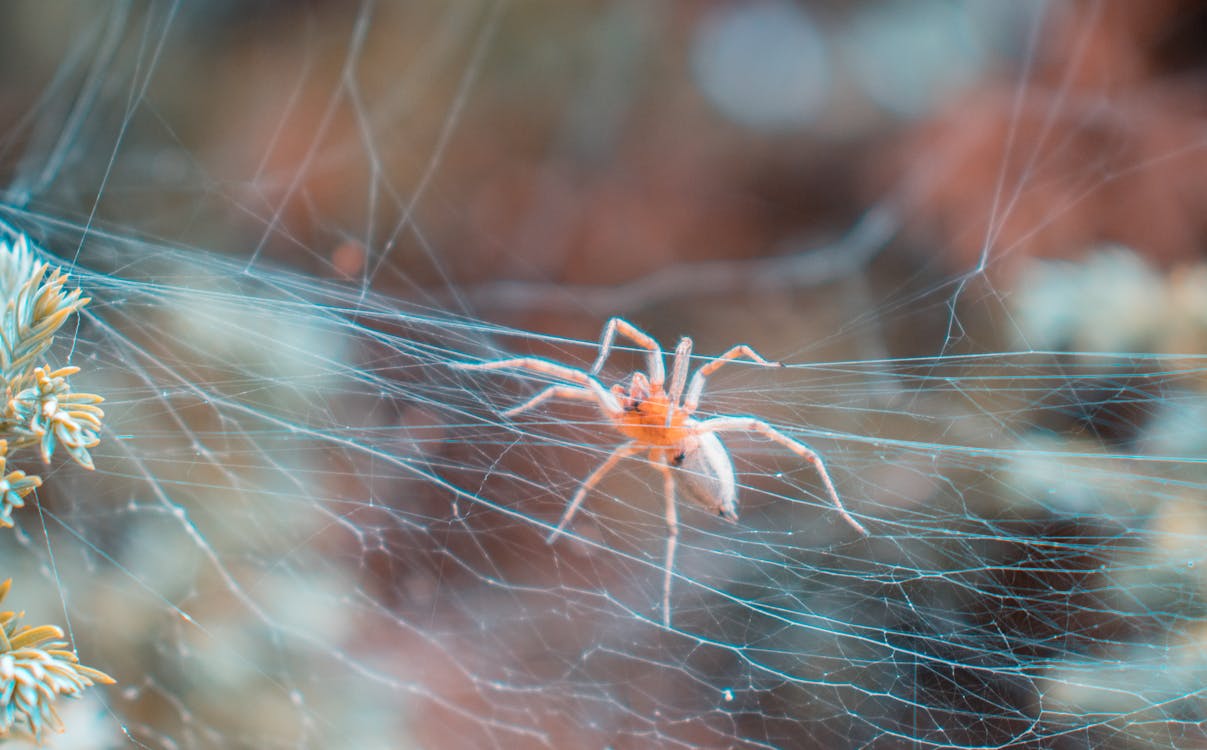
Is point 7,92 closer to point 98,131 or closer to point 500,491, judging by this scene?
point 98,131

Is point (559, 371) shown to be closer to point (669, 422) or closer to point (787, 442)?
point (669, 422)

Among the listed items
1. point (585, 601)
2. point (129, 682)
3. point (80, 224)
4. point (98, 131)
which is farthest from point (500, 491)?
point (98, 131)

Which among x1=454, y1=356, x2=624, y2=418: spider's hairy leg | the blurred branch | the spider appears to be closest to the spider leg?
the spider

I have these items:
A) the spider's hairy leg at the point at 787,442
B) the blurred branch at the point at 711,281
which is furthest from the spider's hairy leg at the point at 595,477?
the blurred branch at the point at 711,281

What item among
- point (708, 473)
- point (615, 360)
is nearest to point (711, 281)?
point (615, 360)

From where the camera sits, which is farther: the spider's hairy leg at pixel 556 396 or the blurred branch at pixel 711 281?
the blurred branch at pixel 711 281

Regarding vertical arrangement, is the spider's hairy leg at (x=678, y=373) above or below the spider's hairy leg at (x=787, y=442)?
above

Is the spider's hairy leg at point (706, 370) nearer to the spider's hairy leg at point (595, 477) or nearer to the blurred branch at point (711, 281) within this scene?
the spider's hairy leg at point (595, 477)

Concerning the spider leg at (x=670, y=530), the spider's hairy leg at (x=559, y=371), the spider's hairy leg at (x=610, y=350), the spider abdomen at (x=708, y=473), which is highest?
the spider's hairy leg at (x=610, y=350)
